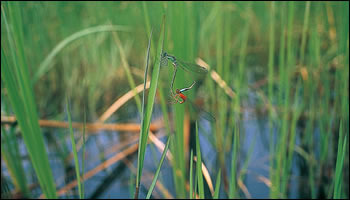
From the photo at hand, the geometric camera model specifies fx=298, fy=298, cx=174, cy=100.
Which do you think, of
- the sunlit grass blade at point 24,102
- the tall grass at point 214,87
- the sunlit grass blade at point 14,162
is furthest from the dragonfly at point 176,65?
the sunlit grass blade at point 14,162

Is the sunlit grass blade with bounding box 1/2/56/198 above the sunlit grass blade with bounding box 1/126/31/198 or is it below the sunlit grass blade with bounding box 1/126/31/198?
above

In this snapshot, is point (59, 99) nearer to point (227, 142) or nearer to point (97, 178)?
point (97, 178)

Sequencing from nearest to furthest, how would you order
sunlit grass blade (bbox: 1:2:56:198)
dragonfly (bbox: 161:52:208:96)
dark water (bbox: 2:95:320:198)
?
1. dragonfly (bbox: 161:52:208:96)
2. sunlit grass blade (bbox: 1:2:56:198)
3. dark water (bbox: 2:95:320:198)

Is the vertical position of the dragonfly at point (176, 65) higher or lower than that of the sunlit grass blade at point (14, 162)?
higher

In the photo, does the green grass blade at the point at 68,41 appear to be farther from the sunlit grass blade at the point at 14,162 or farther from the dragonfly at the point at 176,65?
the dragonfly at the point at 176,65

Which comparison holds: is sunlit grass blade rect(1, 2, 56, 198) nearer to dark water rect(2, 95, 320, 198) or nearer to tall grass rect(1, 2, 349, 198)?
tall grass rect(1, 2, 349, 198)

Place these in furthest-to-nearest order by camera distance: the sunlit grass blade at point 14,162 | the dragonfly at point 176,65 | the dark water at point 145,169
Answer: the dark water at point 145,169 → the sunlit grass blade at point 14,162 → the dragonfly at point 176,65

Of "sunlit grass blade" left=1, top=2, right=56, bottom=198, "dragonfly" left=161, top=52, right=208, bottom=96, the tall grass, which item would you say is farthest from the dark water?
"dragonfly" left=161, top=52, right=208, bottom=96

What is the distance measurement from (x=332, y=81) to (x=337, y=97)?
0.99m

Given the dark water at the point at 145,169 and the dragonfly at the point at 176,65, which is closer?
the dragonfly at the point at 176,65

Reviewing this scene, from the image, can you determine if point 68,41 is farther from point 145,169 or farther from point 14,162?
point 145,169

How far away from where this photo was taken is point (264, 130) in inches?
53.1

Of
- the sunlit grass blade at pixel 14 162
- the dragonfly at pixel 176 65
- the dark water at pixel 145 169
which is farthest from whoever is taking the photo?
the dark water at pixel 145 169

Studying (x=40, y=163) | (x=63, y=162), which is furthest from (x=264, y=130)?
(x=40, y=163)
